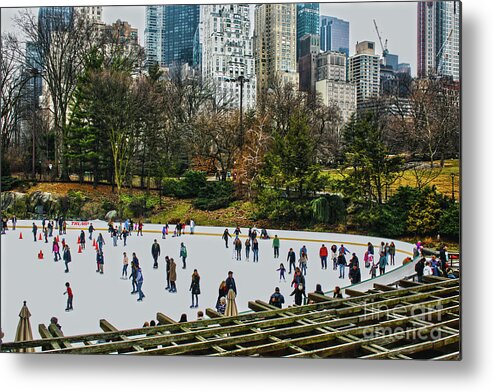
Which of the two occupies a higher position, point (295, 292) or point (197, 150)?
point (197, 150)

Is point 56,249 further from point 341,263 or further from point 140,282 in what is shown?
point 341,263

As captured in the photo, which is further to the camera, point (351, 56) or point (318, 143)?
point (318, 143)

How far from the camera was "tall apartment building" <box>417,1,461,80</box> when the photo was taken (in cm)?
794

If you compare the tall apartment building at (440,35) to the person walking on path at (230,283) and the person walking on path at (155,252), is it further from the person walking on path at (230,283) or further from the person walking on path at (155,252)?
the person walking on path at (155,252)

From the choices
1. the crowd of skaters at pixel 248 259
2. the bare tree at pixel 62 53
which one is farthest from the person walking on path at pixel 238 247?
the bare tree at pixel 62 53

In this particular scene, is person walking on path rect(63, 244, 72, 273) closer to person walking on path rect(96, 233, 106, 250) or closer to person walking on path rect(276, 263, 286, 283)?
person walking on path rect(96, 233, 106, 250)

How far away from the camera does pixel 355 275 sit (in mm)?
8820

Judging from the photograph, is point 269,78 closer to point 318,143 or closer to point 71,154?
point 318,143

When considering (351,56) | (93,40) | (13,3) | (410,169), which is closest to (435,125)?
(410,169)

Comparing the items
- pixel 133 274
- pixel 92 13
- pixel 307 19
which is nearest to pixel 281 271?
pixel 133 274

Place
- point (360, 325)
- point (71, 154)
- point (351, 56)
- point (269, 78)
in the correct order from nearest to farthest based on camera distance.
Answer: point (360, 325), point (351, 56), point (269, 78), point (71, 154)

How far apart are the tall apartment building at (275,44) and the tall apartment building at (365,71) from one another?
89 centimetres

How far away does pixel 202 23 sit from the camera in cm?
902

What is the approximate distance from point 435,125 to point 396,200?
3.78 ft
